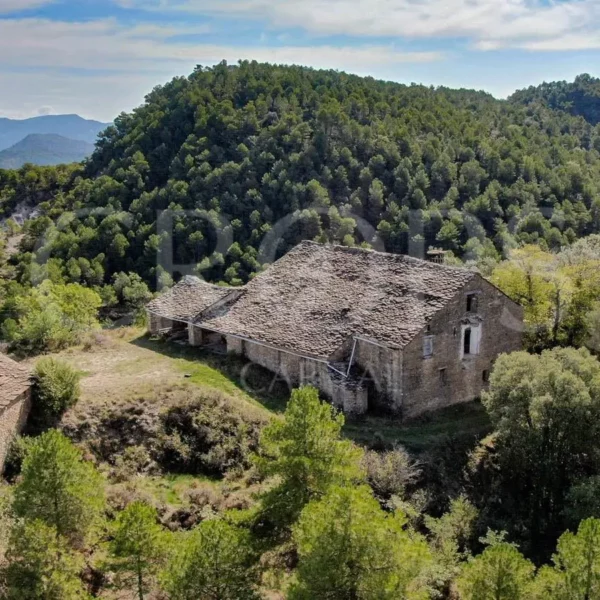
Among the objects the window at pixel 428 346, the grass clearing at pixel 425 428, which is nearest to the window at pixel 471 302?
the window at pixel 428 346

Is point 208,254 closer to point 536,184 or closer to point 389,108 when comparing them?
point 389,108

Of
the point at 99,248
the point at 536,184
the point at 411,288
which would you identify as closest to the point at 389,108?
the point at 536,184

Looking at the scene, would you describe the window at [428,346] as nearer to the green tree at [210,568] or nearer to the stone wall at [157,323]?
the green tree at [210,568]

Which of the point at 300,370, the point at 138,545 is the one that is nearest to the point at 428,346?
the point at 300,370

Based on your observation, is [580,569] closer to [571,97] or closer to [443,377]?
[443,377]

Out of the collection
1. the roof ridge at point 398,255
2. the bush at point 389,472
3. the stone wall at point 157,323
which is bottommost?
the bush at point 389,472

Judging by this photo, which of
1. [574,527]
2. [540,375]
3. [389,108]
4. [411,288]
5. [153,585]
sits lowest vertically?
[574,527]

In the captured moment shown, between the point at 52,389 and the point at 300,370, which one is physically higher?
the point at 52,389
